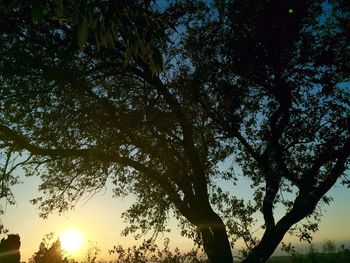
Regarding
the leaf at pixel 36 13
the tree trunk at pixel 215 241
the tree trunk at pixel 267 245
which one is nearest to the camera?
the leaf at pixel 36 13

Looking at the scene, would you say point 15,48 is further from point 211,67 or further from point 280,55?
point 280,55

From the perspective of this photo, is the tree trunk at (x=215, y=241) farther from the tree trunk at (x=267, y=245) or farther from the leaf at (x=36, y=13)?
the leaf at (x=36, y=13)

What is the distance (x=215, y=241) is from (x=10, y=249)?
26.1 ft

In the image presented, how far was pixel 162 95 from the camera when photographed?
17578 mm

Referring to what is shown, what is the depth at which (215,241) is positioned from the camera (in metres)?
16.2

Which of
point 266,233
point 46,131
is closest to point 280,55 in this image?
point 266,233

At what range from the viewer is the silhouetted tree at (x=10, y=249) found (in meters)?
13.3

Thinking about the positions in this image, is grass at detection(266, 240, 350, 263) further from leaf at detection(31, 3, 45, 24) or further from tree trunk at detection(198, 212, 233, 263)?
leaf at detection(31, 3, 45, 24)

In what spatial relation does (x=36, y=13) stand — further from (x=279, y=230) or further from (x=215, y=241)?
(x=279, y=230)

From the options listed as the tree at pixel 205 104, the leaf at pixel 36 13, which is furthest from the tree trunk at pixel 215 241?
the leaf at pixel 36 13

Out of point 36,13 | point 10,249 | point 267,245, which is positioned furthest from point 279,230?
point 36,13

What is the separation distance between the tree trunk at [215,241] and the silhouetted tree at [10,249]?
24.1 feet

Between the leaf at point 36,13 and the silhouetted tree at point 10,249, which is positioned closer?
the leaf at point 36,13

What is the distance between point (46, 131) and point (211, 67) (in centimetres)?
747
